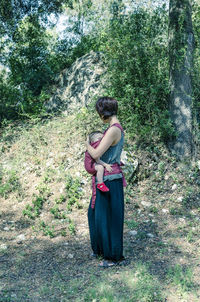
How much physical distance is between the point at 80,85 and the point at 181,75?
3.13 metres

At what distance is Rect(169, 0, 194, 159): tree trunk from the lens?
262 inches

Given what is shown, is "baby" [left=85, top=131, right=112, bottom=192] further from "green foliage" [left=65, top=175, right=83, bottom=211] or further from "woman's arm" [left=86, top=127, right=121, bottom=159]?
"green foliage" [left=65, top=175, right=83, bottom=211]

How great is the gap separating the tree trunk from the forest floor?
1.27 feet

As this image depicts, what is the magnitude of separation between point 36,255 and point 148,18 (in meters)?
6.03

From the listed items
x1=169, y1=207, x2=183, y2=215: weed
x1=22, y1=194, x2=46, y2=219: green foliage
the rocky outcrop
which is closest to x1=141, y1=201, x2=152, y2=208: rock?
x1=169, y1=207, x2=183, y2=215: weed

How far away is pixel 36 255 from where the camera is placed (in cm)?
455

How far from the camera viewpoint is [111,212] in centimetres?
403

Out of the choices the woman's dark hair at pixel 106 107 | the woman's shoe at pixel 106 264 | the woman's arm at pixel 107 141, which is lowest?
the woman's shoe at pixel 106 264

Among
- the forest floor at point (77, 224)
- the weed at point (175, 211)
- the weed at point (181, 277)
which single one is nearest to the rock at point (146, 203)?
the forest floor at point (77, 224)

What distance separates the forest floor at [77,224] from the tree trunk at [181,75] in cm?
39

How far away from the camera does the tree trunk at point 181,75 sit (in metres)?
6.66

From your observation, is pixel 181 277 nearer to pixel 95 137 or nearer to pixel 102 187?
pixel 102 187

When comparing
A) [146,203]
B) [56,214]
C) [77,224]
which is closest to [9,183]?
[56,214]

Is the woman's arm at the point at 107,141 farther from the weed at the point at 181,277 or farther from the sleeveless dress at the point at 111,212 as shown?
the weed at the point at 181,277
